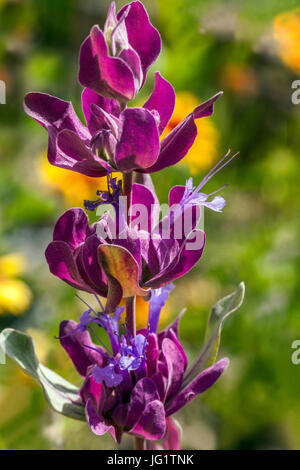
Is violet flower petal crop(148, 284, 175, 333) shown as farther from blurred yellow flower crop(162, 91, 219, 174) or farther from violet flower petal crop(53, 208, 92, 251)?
blurred yellow flower crop(162, 91, 219, 174)

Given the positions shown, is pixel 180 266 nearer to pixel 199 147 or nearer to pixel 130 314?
pixel 130 314

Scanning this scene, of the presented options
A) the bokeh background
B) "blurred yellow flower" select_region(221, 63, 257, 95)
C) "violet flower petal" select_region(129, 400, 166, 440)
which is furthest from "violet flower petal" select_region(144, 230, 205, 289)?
"blurred yellow flower" select_region(221, 63, 257, 95)

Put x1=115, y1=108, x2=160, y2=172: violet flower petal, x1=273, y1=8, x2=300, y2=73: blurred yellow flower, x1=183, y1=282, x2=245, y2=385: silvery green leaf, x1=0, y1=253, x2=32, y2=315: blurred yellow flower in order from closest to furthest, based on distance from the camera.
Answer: x1=115, y1=108, x2=160, y2=172: violet flower petal
x1=183, y1=282, x2=245, y2=385: silvery green leaf
x1=0, y1=253, x2=32, y2=315: blurred yellow flower
x1=273, y1=8, x2=300, y2=73: blurred yellow flower

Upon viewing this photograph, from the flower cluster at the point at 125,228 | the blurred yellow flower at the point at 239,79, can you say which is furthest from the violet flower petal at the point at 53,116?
the blurred yellow flower at the point at 239,79

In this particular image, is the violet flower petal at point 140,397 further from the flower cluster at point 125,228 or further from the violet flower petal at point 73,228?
the violet flower petal at point 73,228

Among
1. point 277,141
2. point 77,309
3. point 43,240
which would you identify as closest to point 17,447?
point 77,309

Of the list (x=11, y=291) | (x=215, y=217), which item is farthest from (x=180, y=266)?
(x=215, y=217)

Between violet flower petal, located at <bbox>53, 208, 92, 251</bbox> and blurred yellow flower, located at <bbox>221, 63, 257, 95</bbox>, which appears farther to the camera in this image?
blurred yellow flower, located at <bbox>221, 63, 257, 95</bbox>
